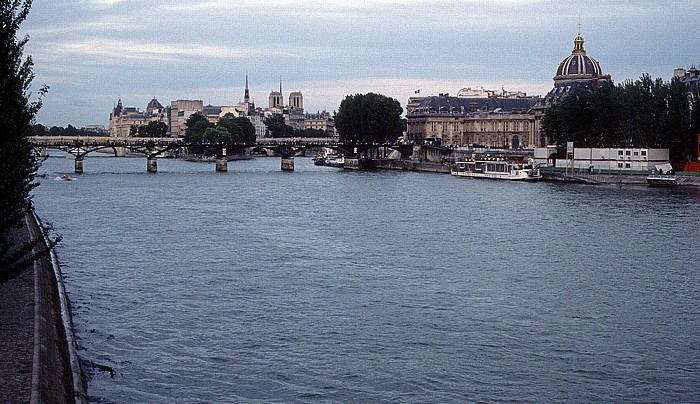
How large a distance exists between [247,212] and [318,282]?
19021 millimetres

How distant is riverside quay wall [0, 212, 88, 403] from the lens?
12180mm

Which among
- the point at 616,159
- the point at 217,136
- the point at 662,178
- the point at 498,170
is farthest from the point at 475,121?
the point at 662,178

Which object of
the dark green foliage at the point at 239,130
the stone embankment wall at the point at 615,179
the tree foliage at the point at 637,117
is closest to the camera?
the stone embankment wall at the point at 615,179

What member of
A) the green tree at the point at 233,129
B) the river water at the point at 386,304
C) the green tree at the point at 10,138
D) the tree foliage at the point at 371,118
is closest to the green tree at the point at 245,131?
the green tree at the point at 233,129

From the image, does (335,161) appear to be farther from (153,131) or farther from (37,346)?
(37,346)

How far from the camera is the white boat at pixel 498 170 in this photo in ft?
229

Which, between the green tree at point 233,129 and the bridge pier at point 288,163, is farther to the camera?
the green tree at point 233,129

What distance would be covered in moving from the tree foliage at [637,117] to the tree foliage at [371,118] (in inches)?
1023

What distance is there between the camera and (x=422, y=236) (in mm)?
33781

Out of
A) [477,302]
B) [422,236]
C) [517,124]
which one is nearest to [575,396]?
[477,302]

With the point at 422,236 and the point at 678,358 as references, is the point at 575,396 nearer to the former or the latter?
the point at 678,358

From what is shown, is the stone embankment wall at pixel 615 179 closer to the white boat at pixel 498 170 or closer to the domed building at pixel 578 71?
the white boat at pixel 498 170

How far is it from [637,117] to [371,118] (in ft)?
A: 125

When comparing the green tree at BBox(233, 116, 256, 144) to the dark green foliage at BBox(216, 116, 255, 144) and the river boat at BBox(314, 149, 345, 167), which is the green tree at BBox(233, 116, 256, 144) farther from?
the river boat at BBox(314, 149, 345, 167)
